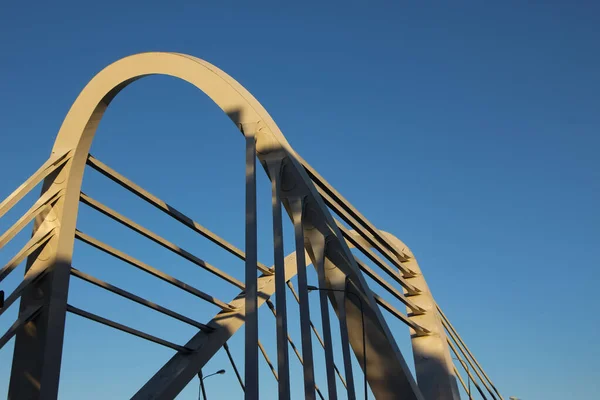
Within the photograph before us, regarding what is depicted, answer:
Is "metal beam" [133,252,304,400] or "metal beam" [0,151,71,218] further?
"metal beam" [133,252,304,400]

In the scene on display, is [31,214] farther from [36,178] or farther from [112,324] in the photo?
[112,324]

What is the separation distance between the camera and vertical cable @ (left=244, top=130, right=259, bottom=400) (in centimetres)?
1602

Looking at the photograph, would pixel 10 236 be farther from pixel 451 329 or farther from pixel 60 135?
pixel 451 329

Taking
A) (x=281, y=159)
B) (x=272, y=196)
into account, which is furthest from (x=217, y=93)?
(x=272, y=196)

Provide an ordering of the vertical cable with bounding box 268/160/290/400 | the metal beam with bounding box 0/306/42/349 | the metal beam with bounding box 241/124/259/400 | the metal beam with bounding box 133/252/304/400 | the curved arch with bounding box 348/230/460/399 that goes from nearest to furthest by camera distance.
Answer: the metal beam with bounding box 241/124/259/400 < the vertical cable with bounding box 268/160/290/400 < the metal beam with bounding box 0/306/42/349 < the metal beam with bounding box 133/252/304/400 < the curved arch with bounding box 348/230/460/399

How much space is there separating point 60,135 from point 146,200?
2.96 m

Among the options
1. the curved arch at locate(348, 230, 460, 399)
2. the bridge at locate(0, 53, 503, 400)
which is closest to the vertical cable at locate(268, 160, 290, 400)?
the bridge at locate(0, 53, 503, 400)

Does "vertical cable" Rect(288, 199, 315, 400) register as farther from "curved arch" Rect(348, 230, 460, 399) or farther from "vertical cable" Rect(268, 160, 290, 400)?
"curved arch" Rect(348, 230, 460, 399)

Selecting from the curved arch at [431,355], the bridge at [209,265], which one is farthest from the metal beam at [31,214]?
the curved arch at [431,355]

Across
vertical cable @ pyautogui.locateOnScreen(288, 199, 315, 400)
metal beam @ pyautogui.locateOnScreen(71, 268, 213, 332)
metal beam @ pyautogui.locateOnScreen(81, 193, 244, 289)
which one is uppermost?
metal beam @ pyautogui.locateOnScreen(81, 193, 244, 289)

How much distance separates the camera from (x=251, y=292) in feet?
54.4

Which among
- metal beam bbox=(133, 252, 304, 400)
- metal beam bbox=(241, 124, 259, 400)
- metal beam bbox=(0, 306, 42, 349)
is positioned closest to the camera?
metal beam bbox=(241, 124, 259, 400)

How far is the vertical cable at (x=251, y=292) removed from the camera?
52.5 ft

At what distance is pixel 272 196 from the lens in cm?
1867
